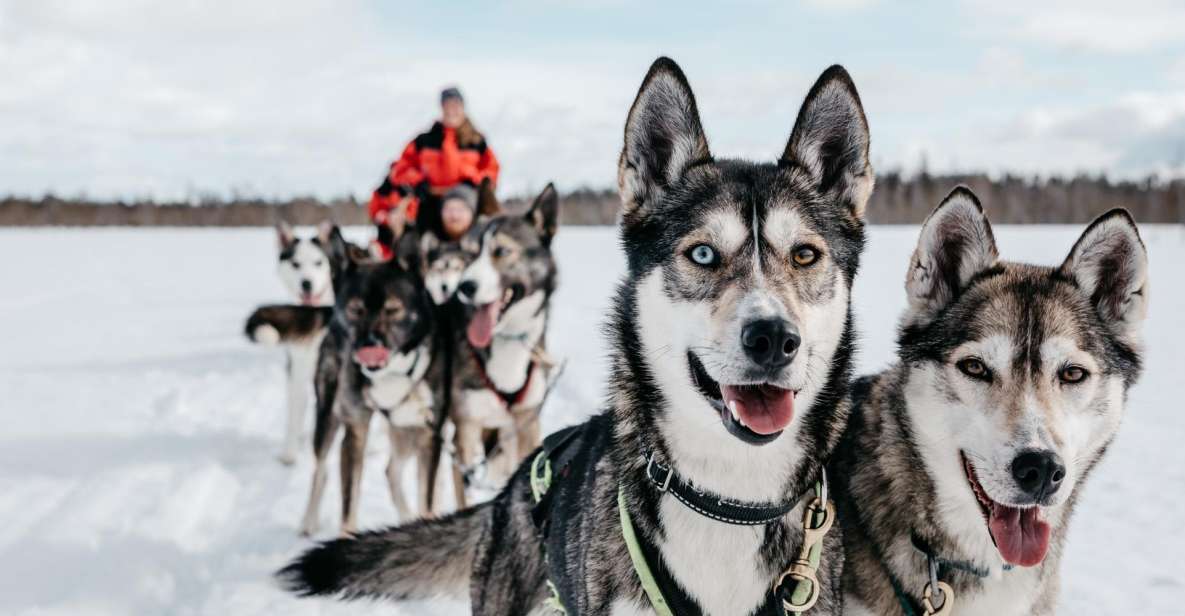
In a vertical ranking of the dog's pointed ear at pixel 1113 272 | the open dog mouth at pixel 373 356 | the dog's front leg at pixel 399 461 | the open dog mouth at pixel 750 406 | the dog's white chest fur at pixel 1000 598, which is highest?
the dog's pointed ear at pixel 1113 272

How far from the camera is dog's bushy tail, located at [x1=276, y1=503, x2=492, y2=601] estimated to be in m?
2.63

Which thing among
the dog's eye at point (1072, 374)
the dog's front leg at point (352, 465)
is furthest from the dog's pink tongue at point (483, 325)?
the dog's eye at point (1072, 374)

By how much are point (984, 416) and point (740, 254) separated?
0.75 metres

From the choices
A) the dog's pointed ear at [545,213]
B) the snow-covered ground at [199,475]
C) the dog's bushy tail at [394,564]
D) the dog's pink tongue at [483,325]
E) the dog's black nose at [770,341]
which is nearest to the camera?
the dog's black nose at [770,341]

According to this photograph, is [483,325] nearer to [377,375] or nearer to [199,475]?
[377,375]

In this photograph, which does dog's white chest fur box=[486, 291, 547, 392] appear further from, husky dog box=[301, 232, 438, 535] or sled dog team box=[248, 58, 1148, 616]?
sled dog team box=[248, 58, 1148, 616]

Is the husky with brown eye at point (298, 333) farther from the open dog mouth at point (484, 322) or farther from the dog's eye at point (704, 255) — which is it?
the dog's eye at point (704, 255)

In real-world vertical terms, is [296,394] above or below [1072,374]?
below

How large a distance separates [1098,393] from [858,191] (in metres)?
0.83

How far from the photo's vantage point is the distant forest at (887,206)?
46188 millimetres

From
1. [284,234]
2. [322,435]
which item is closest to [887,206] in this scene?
[284,234]

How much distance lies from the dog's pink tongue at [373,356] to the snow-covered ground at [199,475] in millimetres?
953

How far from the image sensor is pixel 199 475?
5035mm

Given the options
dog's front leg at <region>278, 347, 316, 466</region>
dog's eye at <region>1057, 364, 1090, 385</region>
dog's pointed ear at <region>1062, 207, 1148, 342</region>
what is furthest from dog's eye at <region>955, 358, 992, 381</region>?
dog's front leg at <region>278, 347, 316, 466</region>
